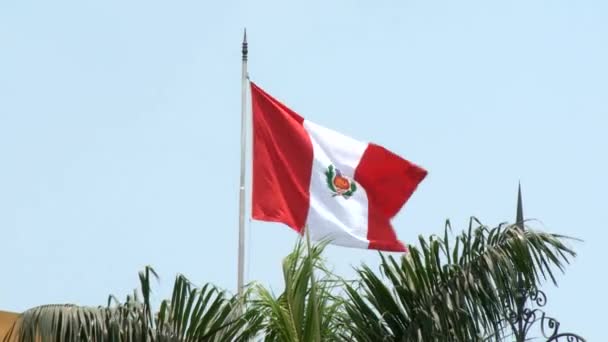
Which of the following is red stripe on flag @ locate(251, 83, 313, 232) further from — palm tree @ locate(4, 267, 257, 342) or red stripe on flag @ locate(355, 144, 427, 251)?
palm tree @ locate(4, 267, 257, 342)

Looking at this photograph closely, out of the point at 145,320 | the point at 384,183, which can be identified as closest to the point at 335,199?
the point at 384,183

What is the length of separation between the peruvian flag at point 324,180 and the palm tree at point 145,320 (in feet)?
6.71

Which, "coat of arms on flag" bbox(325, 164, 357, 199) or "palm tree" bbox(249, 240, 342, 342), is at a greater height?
"coat of arms on flag" bbox(325, 164, 357, 199)

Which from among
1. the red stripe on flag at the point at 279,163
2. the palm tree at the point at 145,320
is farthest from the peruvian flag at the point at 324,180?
the palm tree at the point at 145,320

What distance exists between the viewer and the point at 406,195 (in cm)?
1379

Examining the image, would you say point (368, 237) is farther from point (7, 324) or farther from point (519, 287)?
point (7, 324)

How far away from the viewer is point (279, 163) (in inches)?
541

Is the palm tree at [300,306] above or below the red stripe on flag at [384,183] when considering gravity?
below

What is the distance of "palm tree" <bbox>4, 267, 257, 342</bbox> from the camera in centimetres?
1063

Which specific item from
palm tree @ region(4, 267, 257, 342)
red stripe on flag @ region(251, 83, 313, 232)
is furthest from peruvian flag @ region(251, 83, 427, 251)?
palm tree @ region(4, 267, 257, 342)

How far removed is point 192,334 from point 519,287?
263cm

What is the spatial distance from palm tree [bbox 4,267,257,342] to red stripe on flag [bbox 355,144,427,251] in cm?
254

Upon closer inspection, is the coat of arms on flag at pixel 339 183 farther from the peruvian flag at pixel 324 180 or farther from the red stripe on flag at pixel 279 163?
the red stripe on flag at pixel 279 163

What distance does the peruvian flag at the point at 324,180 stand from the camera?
13508 millimetres
